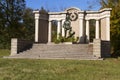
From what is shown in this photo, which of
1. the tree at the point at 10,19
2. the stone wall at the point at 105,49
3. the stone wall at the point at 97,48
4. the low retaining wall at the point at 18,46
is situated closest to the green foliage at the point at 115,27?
the stone wall at the point at 105,49

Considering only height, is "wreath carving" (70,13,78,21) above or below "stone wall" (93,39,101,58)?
above

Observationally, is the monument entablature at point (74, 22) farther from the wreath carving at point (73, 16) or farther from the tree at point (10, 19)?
the tree at point (10, 19)

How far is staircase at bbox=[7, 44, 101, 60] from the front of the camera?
2114cm

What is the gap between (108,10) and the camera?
2697 centimetres

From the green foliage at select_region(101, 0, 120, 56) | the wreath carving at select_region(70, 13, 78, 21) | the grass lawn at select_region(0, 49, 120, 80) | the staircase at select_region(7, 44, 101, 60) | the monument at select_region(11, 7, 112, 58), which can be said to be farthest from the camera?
the wreath carving at select_region(70, 13, 78, 21)

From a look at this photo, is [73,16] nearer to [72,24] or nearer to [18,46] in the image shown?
[72,24]

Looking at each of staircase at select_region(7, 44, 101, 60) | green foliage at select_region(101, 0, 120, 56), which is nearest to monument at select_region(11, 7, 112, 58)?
green foliage at select_region(101, 0, 120, 56)

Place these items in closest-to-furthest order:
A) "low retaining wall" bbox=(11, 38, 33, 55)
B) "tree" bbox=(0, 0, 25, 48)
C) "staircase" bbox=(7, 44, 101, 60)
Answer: "staircase" bbox=(7, 44, 101, 60) < "low retaining wall" bbox=(11, 38, 33, 55) < "tree" bbox=(0, 0, 25, 48)

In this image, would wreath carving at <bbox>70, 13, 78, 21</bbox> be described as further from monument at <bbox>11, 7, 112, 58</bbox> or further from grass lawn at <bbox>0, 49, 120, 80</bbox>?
grass lawn at <bbox>0, 49, 120, 80</bbox>

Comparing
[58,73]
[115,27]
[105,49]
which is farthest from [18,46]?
[58,73]

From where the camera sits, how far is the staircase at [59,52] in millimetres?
21141

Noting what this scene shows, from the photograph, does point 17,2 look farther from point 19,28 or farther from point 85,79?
point 85,79

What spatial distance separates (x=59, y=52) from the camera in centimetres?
2277

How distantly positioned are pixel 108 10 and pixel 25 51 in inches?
353
